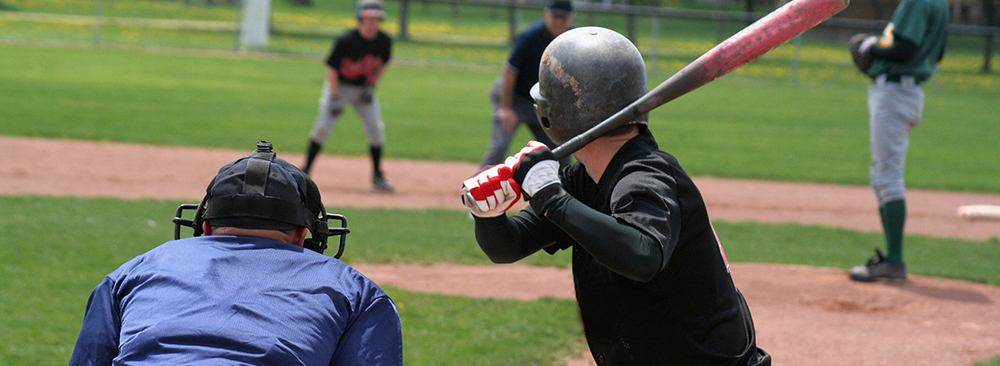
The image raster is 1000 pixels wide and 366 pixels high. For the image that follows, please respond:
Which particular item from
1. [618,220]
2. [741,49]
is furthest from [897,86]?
[618,220]

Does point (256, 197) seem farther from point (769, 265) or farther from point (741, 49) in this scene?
point (769, 265)

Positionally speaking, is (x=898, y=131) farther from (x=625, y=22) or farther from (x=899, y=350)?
(x=625, y=22)

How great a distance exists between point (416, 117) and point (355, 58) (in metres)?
6.82

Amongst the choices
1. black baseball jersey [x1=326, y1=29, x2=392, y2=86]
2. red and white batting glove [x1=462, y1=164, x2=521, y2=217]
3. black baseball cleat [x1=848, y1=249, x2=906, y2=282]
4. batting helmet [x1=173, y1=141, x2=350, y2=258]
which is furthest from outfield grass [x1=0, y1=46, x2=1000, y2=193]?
batting helmet [x1=173, y1=141, x2=350, y2=258]

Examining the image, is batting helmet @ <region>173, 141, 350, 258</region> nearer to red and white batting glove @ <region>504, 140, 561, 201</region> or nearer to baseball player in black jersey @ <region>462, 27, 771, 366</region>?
Result: baseball player in black jersey @ <region>462, 27, 771, 366</region>

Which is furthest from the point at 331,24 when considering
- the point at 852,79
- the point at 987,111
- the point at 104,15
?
the point at 987,111

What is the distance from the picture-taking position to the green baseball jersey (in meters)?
6.14

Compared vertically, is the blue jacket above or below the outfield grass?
above

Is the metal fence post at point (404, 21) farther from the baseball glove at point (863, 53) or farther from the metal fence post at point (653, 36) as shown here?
the baseball glove at point (863, 53)

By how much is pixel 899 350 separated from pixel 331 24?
1308 inches

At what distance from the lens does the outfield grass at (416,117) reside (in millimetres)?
12727

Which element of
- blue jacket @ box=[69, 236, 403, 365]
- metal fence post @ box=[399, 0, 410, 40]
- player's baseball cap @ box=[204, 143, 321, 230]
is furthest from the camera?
metal fence post @ box=[399, 0, 410, 40]

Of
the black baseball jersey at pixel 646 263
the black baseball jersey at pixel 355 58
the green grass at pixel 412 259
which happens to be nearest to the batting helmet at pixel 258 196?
the black baseball jersey at pixel 646 263

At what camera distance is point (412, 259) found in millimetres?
6898
